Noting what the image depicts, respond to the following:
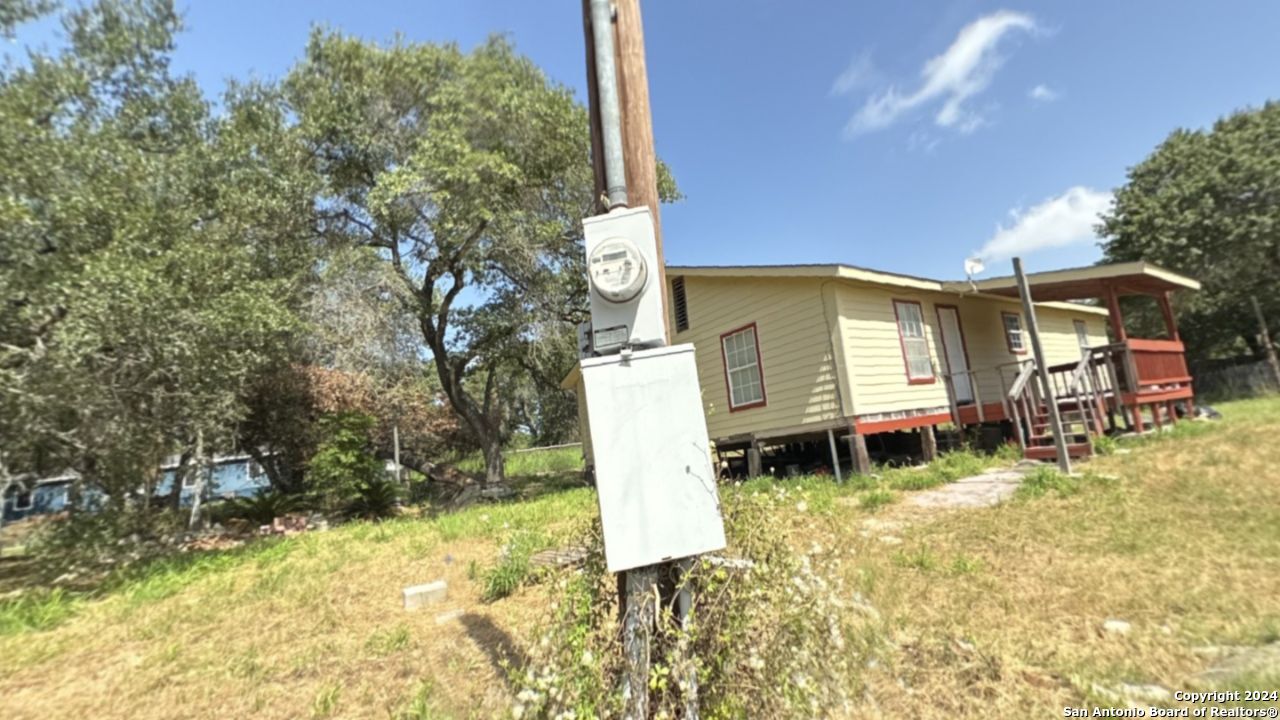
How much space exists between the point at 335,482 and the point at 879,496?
1049cm

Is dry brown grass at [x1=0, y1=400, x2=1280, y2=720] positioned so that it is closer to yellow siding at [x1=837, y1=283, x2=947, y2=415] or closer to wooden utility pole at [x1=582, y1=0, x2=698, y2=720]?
wooden utility pole at [x1=582, y1=0, x2=698, y2=720]

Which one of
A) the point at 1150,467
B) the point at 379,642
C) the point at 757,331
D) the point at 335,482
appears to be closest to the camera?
the point at 379,642

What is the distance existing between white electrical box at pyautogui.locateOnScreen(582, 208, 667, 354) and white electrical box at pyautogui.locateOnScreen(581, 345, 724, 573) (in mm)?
98

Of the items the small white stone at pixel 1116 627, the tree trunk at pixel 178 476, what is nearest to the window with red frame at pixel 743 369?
the small white stone at pixel 1116 627

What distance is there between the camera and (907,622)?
136 inches

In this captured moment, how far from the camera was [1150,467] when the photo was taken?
675 cm

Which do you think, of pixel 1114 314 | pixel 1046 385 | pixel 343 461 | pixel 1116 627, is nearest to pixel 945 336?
pixel 1114 314

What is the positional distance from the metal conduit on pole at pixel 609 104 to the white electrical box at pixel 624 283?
234 millimetres

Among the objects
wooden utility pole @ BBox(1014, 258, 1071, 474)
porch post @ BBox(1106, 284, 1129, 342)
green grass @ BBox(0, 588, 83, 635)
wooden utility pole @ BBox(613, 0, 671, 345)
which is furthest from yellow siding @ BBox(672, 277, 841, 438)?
green grass @ BBox(0, 588, 83, 635)

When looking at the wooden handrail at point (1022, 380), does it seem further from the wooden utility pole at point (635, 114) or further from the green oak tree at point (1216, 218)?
the green oak tree at point (1216, 218)

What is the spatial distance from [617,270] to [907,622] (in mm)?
2794

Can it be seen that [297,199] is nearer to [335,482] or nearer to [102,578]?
[335,482]

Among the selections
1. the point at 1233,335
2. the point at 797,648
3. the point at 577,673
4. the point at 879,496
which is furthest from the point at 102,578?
the point at 1233,335

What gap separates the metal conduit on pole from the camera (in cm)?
266
